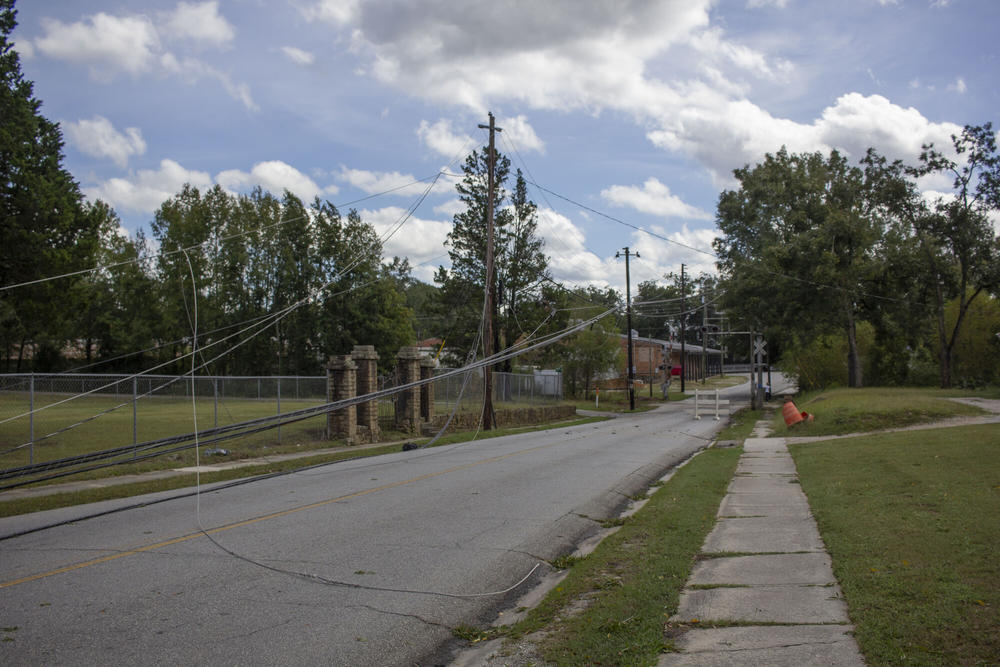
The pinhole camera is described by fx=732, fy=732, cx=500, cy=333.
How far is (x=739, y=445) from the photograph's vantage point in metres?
20.8

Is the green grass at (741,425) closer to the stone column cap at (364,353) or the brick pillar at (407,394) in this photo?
the brick pillar at (407,394)

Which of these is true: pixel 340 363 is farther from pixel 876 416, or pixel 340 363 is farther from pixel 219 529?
pixel 876 416

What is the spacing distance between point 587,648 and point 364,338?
5429 cm

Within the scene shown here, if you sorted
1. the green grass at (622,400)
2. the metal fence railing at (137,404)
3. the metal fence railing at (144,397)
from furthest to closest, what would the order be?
the green grass at (622,400), the metal fence railing at (144,397), the metal fence railing at (137,404)

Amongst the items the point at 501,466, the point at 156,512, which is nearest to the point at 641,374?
the point at 501,466

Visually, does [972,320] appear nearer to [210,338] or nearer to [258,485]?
[258,485]

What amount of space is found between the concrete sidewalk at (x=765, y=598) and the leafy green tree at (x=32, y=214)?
19569mm

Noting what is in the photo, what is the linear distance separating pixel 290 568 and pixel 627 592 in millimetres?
3124

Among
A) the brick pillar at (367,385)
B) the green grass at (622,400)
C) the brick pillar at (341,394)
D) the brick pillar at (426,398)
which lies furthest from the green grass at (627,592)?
the green grass at (622,400)

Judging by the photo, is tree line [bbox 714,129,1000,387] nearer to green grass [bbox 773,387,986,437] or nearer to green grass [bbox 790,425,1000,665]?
green grass [bbox 773,387,986,437]

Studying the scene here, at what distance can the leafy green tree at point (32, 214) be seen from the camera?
19.6 m

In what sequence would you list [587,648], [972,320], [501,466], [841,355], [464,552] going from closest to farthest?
[587,648], [464,552], [501,466], [972,320], [841,355]

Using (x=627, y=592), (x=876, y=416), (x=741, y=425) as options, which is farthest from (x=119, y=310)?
(x=627, y=592)

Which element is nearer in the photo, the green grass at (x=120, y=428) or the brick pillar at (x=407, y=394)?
the green grass at (x=120, y=428)
